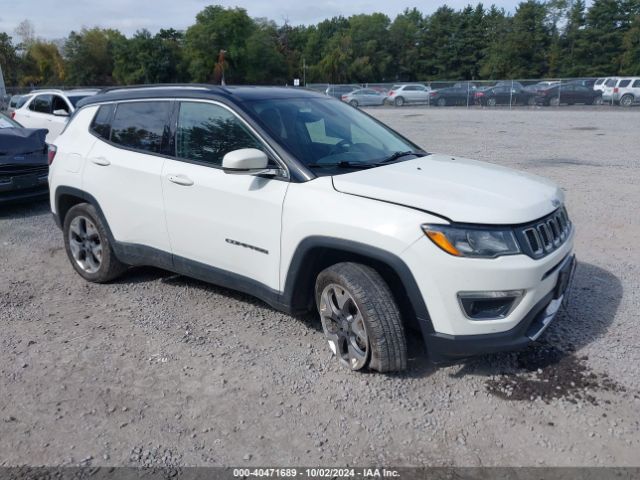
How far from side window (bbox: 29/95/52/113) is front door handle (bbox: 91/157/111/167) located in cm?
993

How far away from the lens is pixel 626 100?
102 feet

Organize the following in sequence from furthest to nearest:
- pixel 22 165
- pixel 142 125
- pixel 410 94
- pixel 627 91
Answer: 1. pixel 410 94
2. pixel 627 91
3. pixel 22 165
4. pixel 142 125

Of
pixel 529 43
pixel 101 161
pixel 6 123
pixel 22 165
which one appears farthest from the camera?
pixel 529 43

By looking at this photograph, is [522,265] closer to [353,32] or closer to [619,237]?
[619,237]

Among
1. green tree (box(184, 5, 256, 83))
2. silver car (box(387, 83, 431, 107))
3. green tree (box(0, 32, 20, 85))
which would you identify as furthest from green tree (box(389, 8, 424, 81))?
green tree (box(0, 32, 20, 85))

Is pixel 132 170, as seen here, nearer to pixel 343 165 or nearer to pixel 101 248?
pixel 101 248

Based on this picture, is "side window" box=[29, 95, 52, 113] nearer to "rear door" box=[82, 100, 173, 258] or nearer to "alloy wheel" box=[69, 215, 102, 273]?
"alloy wheel" box=[69, 215, 102, 273]

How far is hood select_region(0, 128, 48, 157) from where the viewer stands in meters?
8.05

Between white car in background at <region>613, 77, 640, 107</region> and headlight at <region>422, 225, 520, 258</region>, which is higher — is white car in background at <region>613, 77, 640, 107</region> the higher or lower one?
the lower one

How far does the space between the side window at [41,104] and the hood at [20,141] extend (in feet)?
18.1

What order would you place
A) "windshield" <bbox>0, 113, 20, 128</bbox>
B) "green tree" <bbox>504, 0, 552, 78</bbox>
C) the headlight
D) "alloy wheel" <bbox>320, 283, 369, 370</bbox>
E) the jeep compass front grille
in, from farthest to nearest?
"green tree" <bbox>504, 0, 552, 78</bbox>
"windshield" <bbox>0, 113, 20, 128</bbox>
"alloy wheel" <bbox>320, 283, 369, 370</bbox>
the jeep compass front grille
the headlight

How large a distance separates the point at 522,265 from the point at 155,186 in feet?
9.11

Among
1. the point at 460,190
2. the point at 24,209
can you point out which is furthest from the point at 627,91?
the point at 460,190

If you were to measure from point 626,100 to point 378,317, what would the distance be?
108ft
